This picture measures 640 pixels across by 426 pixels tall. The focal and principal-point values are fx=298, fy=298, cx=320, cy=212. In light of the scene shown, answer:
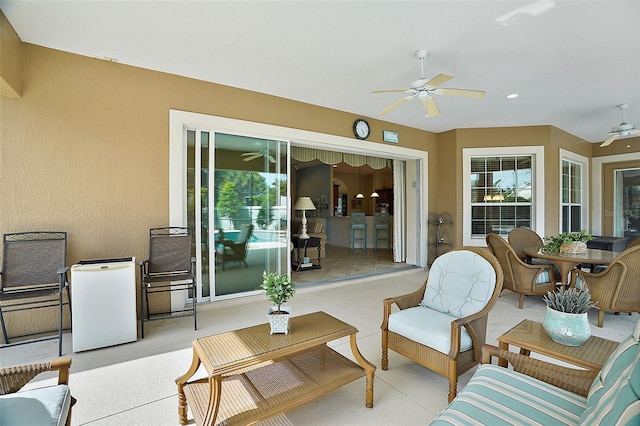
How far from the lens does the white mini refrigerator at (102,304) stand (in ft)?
8.68

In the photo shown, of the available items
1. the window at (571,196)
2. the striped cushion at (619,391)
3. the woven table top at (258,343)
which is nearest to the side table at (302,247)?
the woven table top at (258,343)

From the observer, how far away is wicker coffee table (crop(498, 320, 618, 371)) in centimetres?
149

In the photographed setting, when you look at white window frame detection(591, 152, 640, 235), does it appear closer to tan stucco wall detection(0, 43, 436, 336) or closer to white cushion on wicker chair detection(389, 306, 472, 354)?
white cushion on wicker chair detection(389, 306, 472, 354)

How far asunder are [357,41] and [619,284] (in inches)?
143

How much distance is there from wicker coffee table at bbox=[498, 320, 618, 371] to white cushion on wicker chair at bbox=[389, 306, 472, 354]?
0.33 meters

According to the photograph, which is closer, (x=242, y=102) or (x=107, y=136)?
(x=107, y=136)

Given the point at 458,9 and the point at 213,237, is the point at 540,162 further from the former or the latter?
the point at 213,237

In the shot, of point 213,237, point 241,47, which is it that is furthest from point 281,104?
point 213,237

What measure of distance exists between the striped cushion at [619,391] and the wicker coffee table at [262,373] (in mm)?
1119

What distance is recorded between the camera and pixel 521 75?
3619 mm

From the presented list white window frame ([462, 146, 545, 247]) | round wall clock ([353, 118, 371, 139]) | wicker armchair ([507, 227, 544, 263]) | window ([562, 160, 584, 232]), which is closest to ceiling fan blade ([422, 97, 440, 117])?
round wall clock ([353, 118, 371, 139])

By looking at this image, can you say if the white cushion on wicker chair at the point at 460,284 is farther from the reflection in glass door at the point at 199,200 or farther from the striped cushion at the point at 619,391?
the reflection in glass door at the point at 199,200

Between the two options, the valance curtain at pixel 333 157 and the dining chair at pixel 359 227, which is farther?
the dining chair at pixel 359 227

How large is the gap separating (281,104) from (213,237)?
7.03 ft
